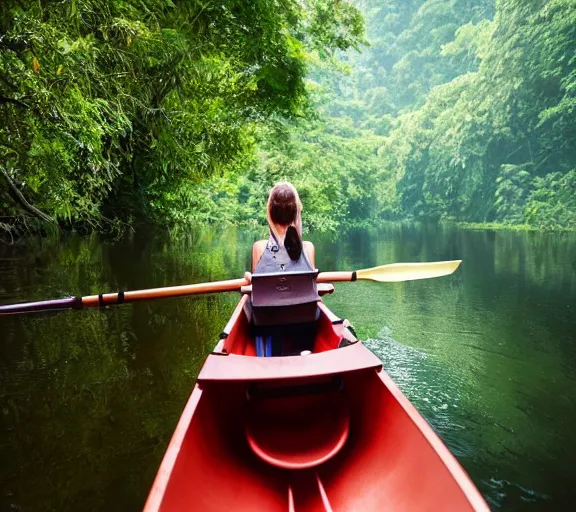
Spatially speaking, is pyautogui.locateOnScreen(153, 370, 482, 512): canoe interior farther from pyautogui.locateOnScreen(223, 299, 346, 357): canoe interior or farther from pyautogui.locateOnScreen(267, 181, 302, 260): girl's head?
pyautogui.locateOnScreen(267, 181, 302, 260): girl's head

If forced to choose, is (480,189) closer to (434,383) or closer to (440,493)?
(434,383)

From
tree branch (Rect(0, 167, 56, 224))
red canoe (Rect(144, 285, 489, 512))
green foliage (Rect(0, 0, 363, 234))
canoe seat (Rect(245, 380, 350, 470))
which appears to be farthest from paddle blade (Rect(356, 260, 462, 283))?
tree branch (Rect(0, 167, 56, 224))

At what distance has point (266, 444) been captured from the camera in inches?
95.2

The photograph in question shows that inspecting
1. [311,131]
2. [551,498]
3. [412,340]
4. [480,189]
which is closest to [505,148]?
[480,189]

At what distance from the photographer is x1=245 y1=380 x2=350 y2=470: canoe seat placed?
2.36 meters

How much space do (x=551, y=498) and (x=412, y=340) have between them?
275 centimetres

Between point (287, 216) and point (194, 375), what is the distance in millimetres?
1609

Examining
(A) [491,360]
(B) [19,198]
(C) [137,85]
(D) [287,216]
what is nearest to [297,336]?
(D) [287,216]

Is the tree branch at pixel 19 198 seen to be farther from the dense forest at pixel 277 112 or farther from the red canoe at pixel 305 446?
the red canoe at pixel 305 446

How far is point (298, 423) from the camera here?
8.30 feet

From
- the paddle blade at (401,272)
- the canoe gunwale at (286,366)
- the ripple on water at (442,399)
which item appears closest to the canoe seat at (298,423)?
the canoe gunwale at (286,366)

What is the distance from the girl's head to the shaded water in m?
1.32

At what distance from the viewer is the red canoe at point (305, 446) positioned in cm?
174

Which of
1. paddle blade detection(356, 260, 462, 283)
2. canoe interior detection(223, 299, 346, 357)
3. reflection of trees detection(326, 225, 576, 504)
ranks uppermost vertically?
paddle blade detection(356, 260, 462, 283)
